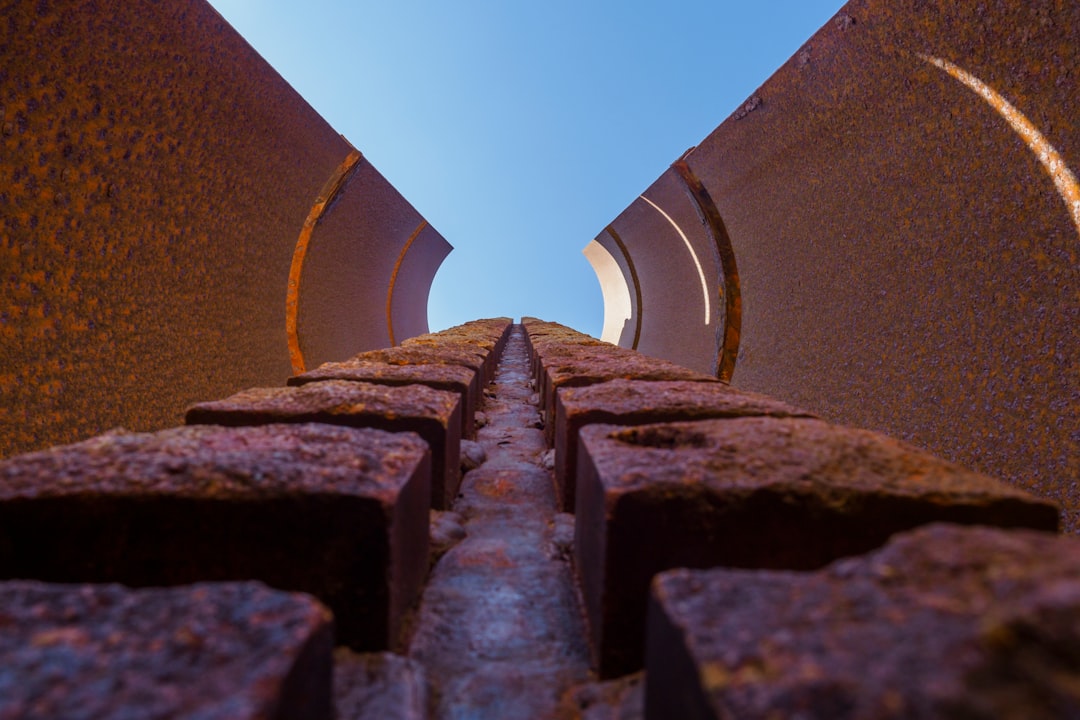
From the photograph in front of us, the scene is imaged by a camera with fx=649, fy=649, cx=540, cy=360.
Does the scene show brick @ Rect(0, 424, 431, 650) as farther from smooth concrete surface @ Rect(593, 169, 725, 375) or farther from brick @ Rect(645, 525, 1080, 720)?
smooth concrete surface @ Rect(593, 169, 725, 375)

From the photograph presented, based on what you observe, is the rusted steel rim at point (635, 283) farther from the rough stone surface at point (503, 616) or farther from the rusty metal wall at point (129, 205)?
the rough stone surface at point (503, 616)

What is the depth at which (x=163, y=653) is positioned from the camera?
0.62 m

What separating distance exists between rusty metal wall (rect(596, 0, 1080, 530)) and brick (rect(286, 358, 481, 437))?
1937mm

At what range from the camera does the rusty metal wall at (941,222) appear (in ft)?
6.77

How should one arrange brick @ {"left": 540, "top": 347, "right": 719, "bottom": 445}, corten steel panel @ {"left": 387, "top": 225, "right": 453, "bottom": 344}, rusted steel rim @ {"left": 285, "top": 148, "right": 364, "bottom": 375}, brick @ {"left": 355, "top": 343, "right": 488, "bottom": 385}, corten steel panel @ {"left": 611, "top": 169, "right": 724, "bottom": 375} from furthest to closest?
corten steel panel @ {"left": 387, "top": 225, "right": 453, "bottom": 344}, corten steel panel @ {"left": 611, "top": 169, "right": 724, "bottom": 375}, rusted steel rim @ {"left": 285, "top": 148, "right": 364, "bottom": 375}, brick @ {"left": 355, "top": 343, "right": 488, "bottom": 385}, brick @ {"left": 540, "top": 347, "right": 719, "bottom": 445}

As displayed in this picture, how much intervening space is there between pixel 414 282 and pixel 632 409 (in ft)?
34.6

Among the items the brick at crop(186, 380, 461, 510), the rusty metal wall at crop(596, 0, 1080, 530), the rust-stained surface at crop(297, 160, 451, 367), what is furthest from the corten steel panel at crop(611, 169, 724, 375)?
the brick at crop(186, 380, 461, 510)

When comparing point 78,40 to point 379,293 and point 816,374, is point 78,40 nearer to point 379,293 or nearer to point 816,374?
point 816,374

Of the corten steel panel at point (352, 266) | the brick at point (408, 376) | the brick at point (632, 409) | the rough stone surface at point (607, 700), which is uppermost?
the corten steel panel at point (352, 266)

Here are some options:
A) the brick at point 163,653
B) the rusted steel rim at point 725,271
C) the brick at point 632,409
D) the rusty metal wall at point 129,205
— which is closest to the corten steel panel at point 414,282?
the rusted steel rim at point 725,271

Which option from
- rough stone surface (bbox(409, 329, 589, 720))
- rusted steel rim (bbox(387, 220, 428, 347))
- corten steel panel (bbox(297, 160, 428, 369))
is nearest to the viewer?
rough stone surface (bbox(409, 329, 589, 720))

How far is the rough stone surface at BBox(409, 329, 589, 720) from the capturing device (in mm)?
972

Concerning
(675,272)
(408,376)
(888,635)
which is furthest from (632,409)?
(675,272)

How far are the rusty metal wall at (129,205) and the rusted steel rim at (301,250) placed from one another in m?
0.72
